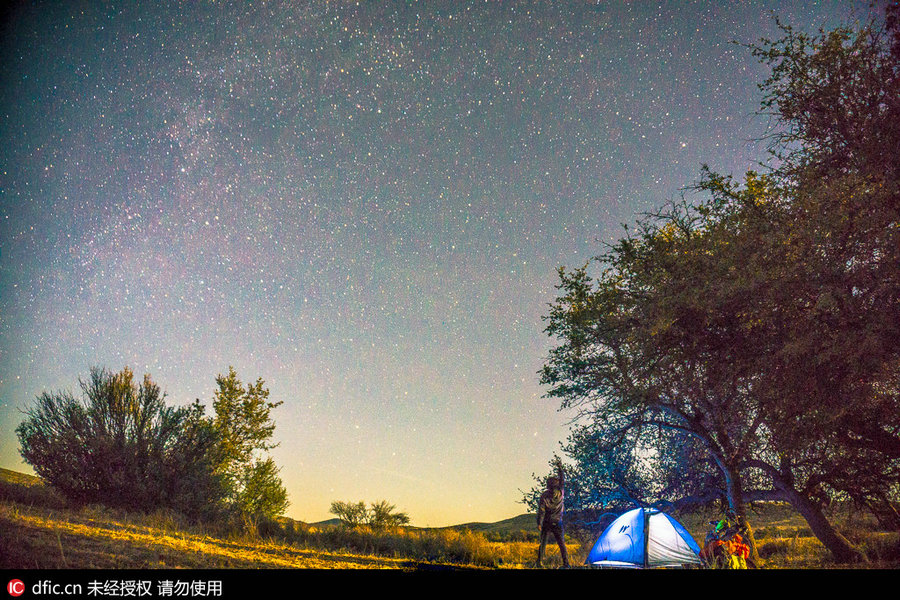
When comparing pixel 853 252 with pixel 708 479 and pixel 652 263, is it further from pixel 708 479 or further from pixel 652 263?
pixel 708 479

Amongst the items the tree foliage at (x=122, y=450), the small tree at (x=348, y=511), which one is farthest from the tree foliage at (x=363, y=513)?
the tree foliage at (x=122, y=450)

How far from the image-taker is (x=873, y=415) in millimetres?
11625

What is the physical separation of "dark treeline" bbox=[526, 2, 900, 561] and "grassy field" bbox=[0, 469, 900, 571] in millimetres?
2150

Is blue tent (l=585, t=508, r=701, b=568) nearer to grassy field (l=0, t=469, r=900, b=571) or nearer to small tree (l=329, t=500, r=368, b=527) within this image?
grassy field (l=0, t=469, r=900, b=571)

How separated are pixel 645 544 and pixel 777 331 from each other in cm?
608

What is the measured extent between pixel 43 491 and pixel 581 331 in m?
16.2

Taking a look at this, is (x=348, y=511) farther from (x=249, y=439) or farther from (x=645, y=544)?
(x=645, y=544)

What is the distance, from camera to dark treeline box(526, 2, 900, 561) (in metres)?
9.38

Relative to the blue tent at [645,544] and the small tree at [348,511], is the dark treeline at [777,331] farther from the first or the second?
the small tree at [348,511]
